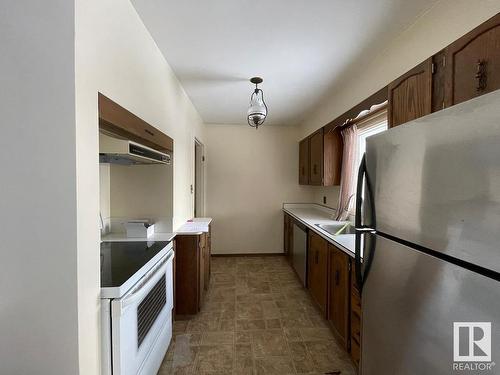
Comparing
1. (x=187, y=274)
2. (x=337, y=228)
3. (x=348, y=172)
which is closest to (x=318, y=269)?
(x=337, y=228)

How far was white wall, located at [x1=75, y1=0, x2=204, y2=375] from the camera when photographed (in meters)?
0.96

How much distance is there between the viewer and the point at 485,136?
0.64 m

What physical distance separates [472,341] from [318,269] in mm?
1817

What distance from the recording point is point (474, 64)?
1057 millimetres

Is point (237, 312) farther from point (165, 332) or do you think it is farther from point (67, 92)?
point (67, 92)

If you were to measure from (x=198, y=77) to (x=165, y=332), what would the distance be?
2.30 metres

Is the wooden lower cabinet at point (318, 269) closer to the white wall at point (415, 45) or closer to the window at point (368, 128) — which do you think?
the window at point (368, 128)

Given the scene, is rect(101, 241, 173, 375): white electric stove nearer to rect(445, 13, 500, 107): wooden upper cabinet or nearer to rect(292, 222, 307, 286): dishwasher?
rect(292, 222, 307, 286): dishwasher

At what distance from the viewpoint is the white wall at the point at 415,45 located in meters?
1.18

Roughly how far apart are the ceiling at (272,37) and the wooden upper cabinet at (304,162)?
134 cm

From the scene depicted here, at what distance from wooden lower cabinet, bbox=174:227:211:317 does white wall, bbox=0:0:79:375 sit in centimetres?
138

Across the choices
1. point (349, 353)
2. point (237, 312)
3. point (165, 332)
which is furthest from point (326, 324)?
point (165, 332)

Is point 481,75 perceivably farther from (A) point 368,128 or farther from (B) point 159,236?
(B) point 159,236

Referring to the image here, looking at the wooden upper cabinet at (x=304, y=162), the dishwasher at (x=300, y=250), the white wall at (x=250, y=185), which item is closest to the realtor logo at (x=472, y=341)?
the dishwasher at (x=300, y=250)
